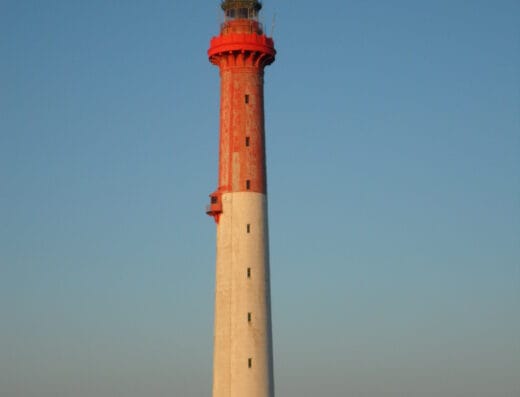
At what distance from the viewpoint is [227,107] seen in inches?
4006

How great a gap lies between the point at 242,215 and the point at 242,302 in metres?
5.25

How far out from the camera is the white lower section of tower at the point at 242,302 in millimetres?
98500

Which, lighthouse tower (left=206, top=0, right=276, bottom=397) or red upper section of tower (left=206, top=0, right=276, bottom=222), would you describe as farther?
red upper section of tower (left=206, top=0, right=276, bottom=222)

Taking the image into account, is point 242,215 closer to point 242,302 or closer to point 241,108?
point 242,302

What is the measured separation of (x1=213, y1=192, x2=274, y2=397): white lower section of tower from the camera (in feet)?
323

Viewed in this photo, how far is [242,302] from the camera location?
9906 centimetres

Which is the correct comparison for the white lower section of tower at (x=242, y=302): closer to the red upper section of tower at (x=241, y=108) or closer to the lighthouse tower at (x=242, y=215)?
the lighthouse tower at (x=242, y=215)

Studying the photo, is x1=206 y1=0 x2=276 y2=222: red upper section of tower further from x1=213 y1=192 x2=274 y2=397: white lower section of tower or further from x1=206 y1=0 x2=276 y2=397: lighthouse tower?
x1=213 y1=192 x2=274 y2=397: white lower section of tower

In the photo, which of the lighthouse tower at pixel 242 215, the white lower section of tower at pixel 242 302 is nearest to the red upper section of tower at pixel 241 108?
the lighthouse tower at pixel 242 215

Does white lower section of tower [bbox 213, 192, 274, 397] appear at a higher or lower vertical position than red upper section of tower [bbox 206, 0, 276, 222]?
lower

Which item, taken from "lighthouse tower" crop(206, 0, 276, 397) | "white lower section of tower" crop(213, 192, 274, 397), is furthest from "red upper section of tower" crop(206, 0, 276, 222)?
"white lower section of tower" crop(213, 192, 274, 397)

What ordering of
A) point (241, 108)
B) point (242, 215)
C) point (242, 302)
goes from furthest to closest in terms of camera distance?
point (241, 108) → point (242, 215) → point (242, 302)

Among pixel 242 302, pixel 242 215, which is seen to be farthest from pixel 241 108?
pixel 242 302

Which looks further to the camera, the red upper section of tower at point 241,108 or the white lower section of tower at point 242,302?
the red upper section of tower at point 241,108
